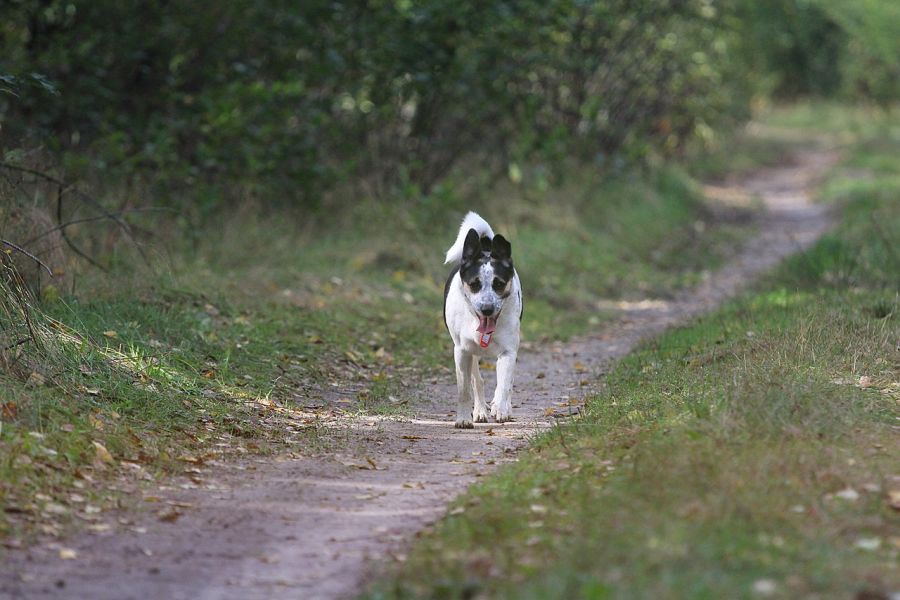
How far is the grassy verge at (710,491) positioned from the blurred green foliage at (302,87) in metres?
6.98

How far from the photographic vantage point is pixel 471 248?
887 cm

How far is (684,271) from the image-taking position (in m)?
19.3

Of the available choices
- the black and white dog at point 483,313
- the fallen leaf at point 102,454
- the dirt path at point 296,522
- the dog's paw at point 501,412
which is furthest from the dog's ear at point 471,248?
the fallen leaf at point 102,454

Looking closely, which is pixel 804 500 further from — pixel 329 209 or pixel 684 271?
pixel 684 271

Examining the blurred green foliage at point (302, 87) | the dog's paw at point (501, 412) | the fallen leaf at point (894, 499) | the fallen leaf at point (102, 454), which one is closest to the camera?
the fallen leaf at point (894, 499)

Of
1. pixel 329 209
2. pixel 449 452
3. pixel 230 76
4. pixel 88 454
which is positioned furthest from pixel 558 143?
pixel 88 454

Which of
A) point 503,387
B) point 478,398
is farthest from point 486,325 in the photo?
point 478,398

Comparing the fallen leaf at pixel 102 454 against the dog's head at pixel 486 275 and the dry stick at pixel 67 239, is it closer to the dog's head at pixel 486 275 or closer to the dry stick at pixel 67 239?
the dog's head at pixel 486 275

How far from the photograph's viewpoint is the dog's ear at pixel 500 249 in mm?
8781

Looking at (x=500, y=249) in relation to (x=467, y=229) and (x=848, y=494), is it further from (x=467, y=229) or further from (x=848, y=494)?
(x=848, y=494)

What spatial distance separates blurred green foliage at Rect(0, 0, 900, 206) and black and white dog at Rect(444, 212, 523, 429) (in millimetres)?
5080

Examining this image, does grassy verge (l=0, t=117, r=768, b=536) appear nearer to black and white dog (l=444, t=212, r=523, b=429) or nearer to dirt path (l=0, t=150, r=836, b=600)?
dirt path (l=0, t=150, r=836, b=600)

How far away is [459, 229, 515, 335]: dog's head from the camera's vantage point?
866cm

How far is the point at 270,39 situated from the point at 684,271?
7.64 m
